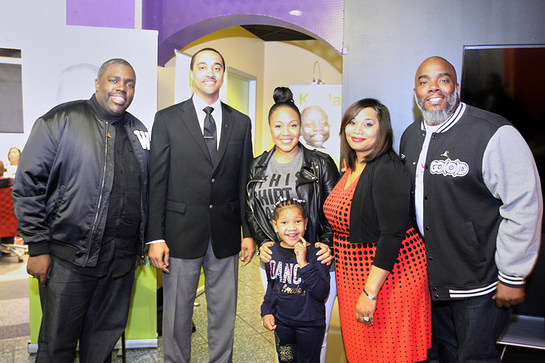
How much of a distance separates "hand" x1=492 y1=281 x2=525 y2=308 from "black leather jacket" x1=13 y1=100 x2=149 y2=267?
71.7 inches

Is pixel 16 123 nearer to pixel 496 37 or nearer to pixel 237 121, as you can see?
pixel 237 121

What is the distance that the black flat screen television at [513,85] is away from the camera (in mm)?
2420

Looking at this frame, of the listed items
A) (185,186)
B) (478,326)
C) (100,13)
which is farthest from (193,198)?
(100,13)

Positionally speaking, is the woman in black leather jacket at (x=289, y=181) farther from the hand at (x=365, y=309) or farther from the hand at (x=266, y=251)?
the hand at (x=365, y=309)

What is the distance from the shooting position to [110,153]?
7.05 feet

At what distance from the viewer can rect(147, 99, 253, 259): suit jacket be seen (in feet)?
7.20

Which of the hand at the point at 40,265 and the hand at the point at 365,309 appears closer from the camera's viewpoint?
the hand at the point at 365,309

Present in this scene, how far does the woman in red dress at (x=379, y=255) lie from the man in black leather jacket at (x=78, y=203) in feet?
3.63

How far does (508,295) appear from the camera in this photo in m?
1.74

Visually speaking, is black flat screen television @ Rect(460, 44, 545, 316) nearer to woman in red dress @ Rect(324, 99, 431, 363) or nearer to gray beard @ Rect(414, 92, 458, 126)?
gray beard @ Rect(414, 92, 458, 126)

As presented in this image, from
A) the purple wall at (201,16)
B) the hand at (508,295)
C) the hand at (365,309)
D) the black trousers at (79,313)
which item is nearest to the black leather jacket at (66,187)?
the black trousers at (79,313)

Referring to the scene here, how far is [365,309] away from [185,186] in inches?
42.4

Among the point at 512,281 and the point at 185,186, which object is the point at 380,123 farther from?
the point at 185,186

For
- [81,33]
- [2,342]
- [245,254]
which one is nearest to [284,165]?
[245,254]
